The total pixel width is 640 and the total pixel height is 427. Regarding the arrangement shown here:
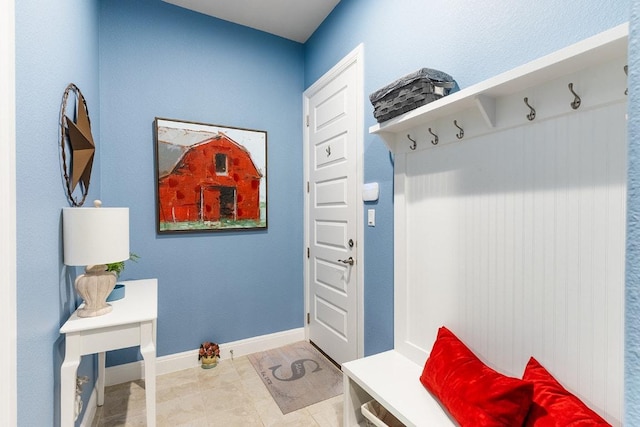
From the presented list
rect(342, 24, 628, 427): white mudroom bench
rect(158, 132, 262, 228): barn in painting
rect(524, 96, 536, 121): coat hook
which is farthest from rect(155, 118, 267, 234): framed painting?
rect(524, 96, 536, 121): coat hook

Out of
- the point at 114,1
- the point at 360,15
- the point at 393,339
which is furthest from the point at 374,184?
the point at 114,1

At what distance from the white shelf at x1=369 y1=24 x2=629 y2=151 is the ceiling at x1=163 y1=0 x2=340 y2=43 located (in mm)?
1453

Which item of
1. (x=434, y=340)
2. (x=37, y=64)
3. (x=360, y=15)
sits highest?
(x=360, y=15)

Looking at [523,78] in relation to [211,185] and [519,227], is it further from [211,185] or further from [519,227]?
[211,185]

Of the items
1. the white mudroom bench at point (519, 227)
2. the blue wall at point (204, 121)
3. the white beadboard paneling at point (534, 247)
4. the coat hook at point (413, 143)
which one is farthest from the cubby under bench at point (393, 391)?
the blue wall at point (204, 121)

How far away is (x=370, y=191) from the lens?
1963mm

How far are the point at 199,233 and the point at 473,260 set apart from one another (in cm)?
196

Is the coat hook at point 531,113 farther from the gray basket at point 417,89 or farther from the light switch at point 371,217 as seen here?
the light switch at point 371,217

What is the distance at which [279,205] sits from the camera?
2.76 meters

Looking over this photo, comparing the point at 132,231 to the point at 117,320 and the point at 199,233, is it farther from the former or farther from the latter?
the point at 117,320

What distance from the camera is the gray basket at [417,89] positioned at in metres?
1.34

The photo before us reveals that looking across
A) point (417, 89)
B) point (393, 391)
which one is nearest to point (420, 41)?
point (417, 89)
